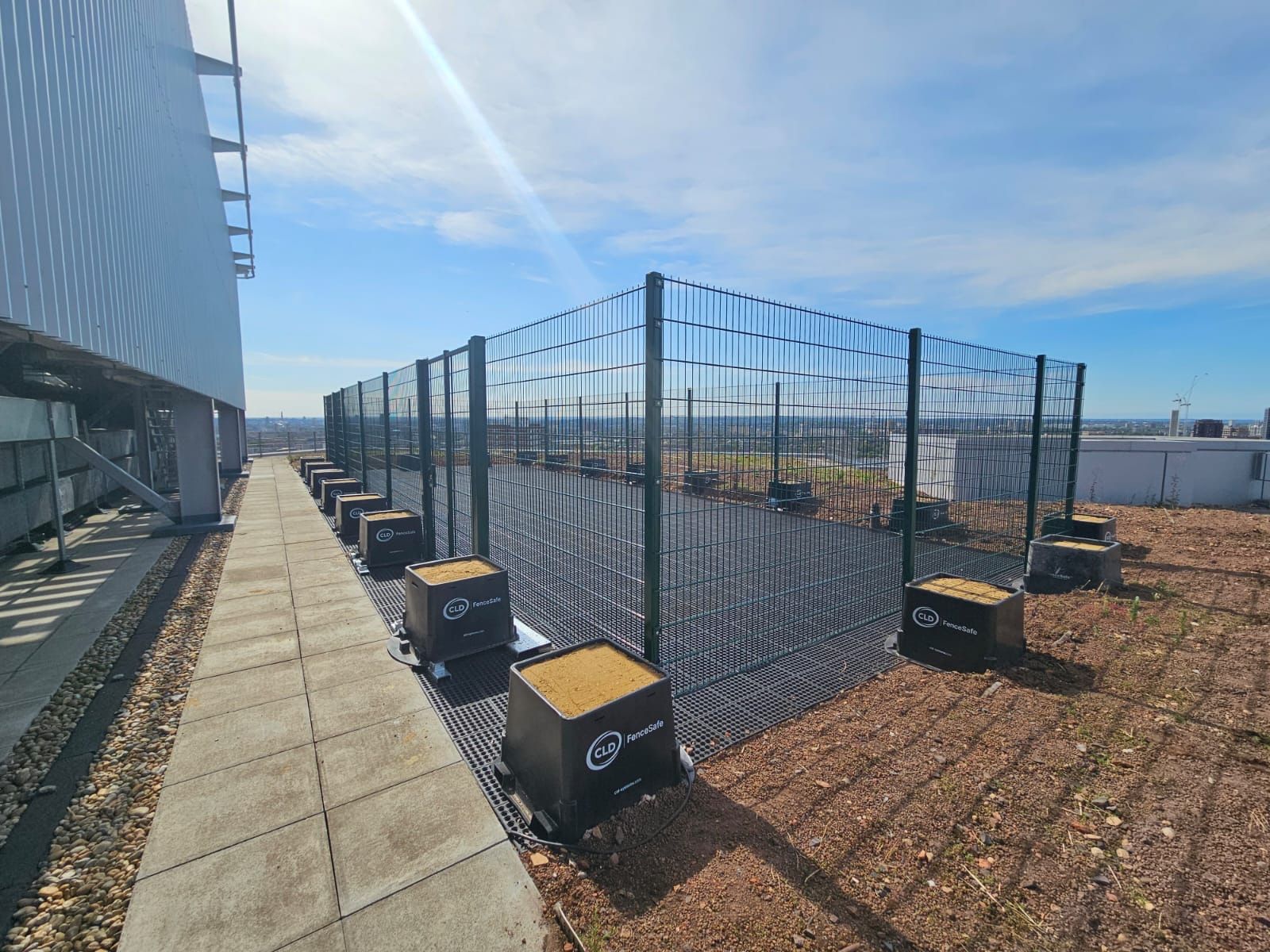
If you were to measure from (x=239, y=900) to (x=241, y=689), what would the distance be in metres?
1.91

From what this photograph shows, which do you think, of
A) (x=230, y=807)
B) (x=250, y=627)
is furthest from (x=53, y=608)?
(x=230, y=807)

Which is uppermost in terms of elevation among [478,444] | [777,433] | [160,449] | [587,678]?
[777,433]

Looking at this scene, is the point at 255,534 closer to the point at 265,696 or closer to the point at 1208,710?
the point at 265,696

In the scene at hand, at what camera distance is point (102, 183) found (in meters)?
4.59

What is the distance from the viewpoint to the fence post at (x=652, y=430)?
8.95 ft

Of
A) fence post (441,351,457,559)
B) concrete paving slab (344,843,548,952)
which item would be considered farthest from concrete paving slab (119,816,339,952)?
fence post (441,351,457,559)

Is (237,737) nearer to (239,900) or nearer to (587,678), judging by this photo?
(239,900)

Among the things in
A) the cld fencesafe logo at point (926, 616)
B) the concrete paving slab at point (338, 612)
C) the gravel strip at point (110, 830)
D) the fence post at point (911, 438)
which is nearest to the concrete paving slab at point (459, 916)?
the gravel strip at point (110, 830)

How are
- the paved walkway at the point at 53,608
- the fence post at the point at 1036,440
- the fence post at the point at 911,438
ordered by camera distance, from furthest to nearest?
the fence post at the point at 1036,440
the fence post at the point at 911,438
the paved walkway at the point at 53,608

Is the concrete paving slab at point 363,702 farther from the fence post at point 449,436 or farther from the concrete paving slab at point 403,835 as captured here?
the fence post at point 449,436

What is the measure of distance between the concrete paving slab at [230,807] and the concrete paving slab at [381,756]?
0.08m

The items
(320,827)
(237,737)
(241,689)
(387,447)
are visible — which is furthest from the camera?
(387,447)

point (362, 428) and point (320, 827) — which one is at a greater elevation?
point (362, 428)

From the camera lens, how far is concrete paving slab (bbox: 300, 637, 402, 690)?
11.8ft
